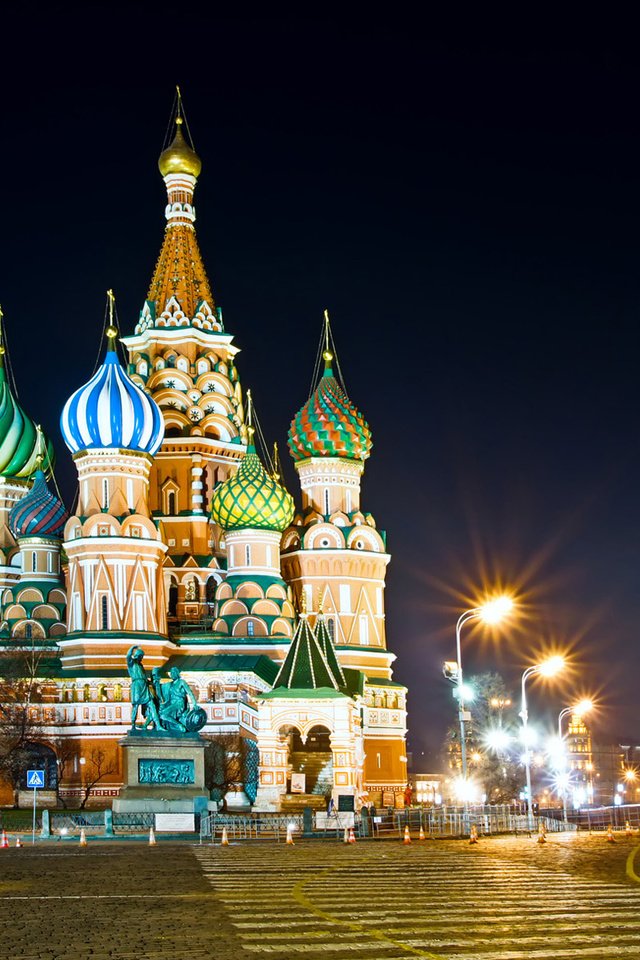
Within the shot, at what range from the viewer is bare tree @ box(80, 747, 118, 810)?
5866 centimetres

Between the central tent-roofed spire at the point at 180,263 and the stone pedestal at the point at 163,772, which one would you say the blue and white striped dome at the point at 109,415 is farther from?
the stone pedestal at the point at 163,772

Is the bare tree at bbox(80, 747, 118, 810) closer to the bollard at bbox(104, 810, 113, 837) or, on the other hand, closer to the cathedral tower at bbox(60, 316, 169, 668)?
the cathedral tower at bbox(60, 316, 169, 668)

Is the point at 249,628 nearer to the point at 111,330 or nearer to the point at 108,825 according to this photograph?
the point at 111,330

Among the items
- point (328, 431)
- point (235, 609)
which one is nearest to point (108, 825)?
point (235, 609)

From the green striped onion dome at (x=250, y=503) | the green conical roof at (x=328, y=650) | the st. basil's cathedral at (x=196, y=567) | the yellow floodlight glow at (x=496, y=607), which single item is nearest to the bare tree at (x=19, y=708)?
the st. basil's cathedral at (x=196, y=567)

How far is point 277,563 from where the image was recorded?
6656cm

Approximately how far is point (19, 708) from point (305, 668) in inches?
472

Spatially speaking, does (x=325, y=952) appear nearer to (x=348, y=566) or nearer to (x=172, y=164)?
(x=348, y=566)

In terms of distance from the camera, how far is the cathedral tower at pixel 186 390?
69250mm

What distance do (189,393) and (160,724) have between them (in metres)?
31.1

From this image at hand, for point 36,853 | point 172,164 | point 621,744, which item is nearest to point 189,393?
point 172,164

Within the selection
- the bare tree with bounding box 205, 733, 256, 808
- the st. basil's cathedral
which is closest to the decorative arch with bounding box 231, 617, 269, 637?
the st. basil's cathedral

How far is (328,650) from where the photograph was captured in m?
57.6

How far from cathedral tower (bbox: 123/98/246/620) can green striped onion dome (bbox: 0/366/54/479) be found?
5812 mm
